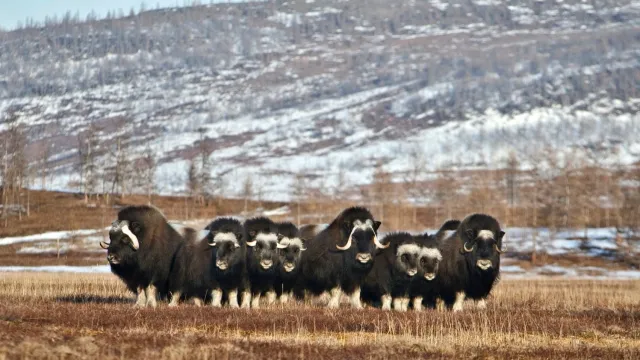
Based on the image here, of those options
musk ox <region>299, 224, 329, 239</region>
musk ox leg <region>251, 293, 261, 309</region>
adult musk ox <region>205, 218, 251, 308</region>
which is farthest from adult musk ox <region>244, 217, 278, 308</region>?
musk ox <region>299, 224, 329, 239</region>

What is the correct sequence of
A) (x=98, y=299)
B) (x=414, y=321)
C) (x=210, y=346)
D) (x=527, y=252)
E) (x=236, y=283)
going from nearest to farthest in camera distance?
(x=210, y=346) → (x=414, y=321) → (x=236, y=283) → (x=98, y=299) → (x=527, y=252)

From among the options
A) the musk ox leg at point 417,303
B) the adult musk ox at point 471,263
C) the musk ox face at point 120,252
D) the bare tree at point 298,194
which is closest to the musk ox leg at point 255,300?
the musk ox face at point 120,252

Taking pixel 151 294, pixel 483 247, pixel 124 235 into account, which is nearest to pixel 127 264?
pixel 124 235

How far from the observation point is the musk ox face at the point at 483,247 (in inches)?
959

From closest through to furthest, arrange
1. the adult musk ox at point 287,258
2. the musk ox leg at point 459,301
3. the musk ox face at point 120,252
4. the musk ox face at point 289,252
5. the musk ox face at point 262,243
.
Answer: the musk ox face at point 120,252, the musk ox leg at point 459,301, the musk ox face at point 262,243, the musk ox face at point 289,252, the adult musk ox at point 287,258

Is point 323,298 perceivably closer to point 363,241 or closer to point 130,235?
point 363,241

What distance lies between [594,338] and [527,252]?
68949 millimetres

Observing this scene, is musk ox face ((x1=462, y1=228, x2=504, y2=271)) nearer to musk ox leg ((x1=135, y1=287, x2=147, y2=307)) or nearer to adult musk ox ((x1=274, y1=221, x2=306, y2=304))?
adult musk ox ((x1=274, y1=221, x2=306, y2=304))

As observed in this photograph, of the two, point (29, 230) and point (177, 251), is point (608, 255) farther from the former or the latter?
point (177, 251)

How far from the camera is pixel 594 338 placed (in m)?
17.4

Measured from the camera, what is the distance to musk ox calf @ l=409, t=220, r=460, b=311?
24.7 m

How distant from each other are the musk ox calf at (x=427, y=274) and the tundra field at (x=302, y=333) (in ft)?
5.81

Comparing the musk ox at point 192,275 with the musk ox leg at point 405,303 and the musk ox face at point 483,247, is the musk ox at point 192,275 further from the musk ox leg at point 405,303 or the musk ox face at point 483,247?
the musk ox face at point 483,247

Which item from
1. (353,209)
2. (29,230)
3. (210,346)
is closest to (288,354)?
(210,346)
